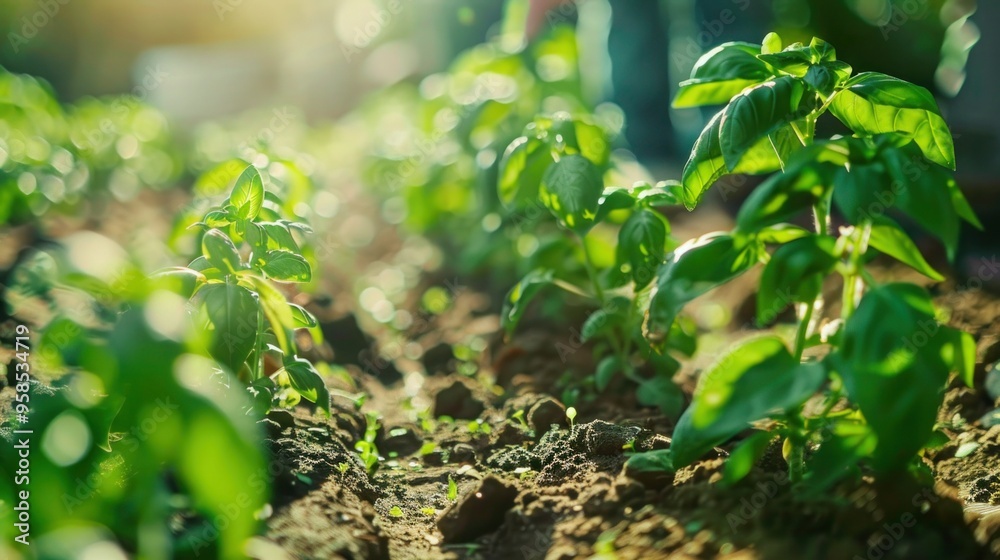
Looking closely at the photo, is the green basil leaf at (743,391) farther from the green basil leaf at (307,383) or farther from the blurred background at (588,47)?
the blurred background at (588,47)

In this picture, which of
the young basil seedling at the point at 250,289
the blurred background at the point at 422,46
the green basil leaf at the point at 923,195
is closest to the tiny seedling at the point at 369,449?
the young basil seedling at the point at 250,289

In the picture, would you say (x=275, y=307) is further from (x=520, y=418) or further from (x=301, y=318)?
(x=520, y=418)

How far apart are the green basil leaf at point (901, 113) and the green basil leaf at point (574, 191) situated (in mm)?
576


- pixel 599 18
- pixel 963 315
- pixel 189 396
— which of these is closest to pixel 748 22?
pixel 599 18

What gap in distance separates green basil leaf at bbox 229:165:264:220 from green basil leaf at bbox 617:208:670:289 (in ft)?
2.49

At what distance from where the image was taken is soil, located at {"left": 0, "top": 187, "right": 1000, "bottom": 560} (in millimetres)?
1186

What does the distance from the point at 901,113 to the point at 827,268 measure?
370 millimetres

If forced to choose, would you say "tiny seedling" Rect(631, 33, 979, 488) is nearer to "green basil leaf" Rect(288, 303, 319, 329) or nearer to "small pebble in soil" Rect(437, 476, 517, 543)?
"small pebble in soil" Rect(437, 476, 517, 543)

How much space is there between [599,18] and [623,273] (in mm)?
3265

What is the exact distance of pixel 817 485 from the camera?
1.17 metres

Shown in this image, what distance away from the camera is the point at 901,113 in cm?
139

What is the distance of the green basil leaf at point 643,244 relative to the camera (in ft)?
5.69

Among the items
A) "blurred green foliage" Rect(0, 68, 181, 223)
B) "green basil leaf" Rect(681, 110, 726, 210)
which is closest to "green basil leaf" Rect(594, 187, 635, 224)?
"green basil leaf" Rect(681, 110, 726, 210)

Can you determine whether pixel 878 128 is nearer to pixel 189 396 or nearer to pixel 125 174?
pixel 189 396
